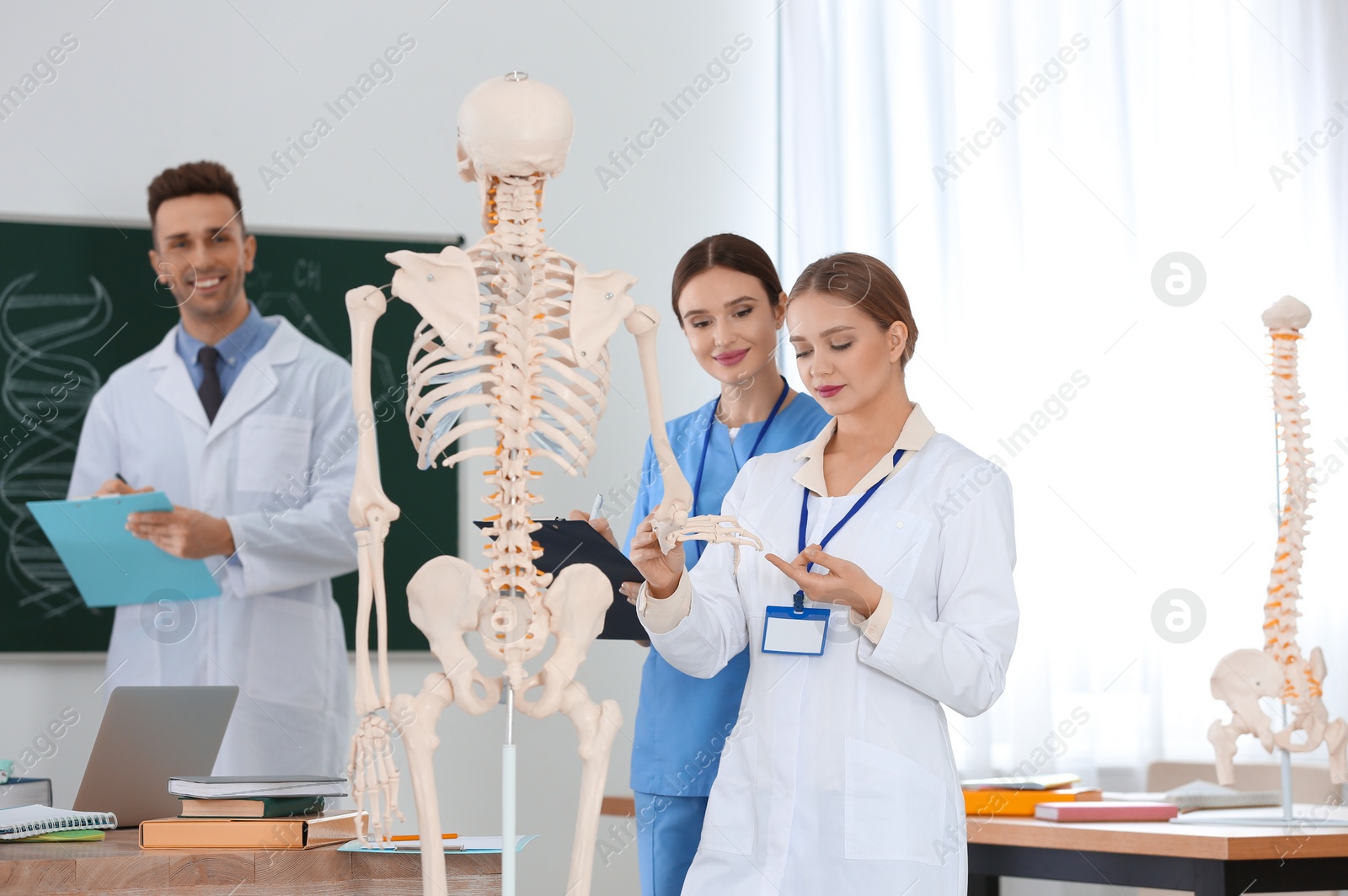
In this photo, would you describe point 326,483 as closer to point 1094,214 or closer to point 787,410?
point 787,410

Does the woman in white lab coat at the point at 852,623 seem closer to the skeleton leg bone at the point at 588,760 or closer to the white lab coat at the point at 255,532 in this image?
the skeleton leg bone at the point at 588,760

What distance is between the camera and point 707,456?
7.94ft

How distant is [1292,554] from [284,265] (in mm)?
2825

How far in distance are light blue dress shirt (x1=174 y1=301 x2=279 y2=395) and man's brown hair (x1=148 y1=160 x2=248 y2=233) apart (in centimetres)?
35

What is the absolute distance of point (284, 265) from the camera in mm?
3670

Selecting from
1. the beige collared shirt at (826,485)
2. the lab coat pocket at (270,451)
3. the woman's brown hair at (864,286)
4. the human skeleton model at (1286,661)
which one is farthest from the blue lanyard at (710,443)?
the lab coat pocket at (270,451)

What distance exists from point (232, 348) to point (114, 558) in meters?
0.69

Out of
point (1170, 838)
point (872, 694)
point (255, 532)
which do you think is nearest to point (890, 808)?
point (872, 694)

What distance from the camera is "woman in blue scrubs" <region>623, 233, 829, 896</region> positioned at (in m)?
2.16

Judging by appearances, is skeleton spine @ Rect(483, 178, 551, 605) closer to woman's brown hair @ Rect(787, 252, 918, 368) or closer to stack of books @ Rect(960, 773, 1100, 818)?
woman's brown hair @ Rect(787, 252, 918, 368)

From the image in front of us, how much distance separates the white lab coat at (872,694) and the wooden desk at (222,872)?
0.39m

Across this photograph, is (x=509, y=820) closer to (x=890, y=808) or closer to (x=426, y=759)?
(x=426, y=759)

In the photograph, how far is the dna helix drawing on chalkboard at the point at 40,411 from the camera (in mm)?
3441

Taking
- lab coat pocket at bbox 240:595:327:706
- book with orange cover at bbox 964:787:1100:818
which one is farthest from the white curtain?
lab coat pocket at bbox 240:595:327:706
